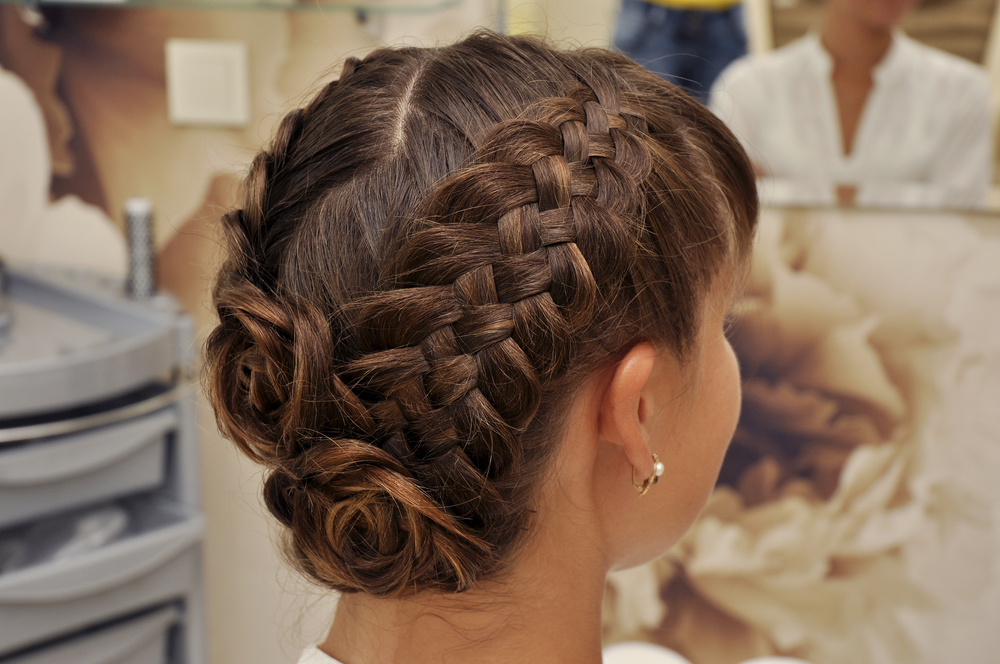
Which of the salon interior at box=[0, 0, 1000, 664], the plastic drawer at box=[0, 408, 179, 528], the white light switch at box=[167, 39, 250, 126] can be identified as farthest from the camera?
the white light switch at box=[167, 39, 250, 126]

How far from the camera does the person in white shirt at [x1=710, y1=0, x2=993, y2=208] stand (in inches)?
44.7

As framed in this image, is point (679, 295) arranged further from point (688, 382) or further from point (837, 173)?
point (837, 173)

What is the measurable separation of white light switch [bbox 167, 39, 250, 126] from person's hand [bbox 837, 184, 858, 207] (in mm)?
975

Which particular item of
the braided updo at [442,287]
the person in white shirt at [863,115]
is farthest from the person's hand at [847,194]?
the braided updo at [442,287]

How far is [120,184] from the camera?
1.34 m

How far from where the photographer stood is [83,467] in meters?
0.99

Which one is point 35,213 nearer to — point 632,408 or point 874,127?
point 632,408

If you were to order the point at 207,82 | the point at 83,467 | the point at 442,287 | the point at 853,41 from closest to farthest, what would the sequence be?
the point at 442,287 < the point at 83,467 < the point at 853,41 < the point at 207,82

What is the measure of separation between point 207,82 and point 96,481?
26.5 inches

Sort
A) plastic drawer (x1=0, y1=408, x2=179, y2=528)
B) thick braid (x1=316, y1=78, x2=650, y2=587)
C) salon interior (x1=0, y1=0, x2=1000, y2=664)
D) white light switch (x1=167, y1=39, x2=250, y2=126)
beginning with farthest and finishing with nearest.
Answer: white light switch (x1=167, y1=39, x2=250, y2=126), salon interior (x1=0, y1=0, x2=1000, y2=664), plastic drawer (x1=0, y1=408, x2=179, y2=528), thick braid (x1=316, y1=78, x2=650, y2=587)

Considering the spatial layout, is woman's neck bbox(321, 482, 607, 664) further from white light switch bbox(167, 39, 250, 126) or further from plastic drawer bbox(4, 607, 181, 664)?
white light switch bbox(167, 39, 250, 126)

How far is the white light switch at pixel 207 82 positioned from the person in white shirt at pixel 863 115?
0.78 metres

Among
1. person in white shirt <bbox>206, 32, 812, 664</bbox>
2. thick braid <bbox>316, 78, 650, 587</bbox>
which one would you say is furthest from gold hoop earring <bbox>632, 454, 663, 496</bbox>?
thick braid <bbox>316, 78, 650, 587</bbox>

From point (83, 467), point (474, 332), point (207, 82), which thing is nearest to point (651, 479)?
point (474, 332)
